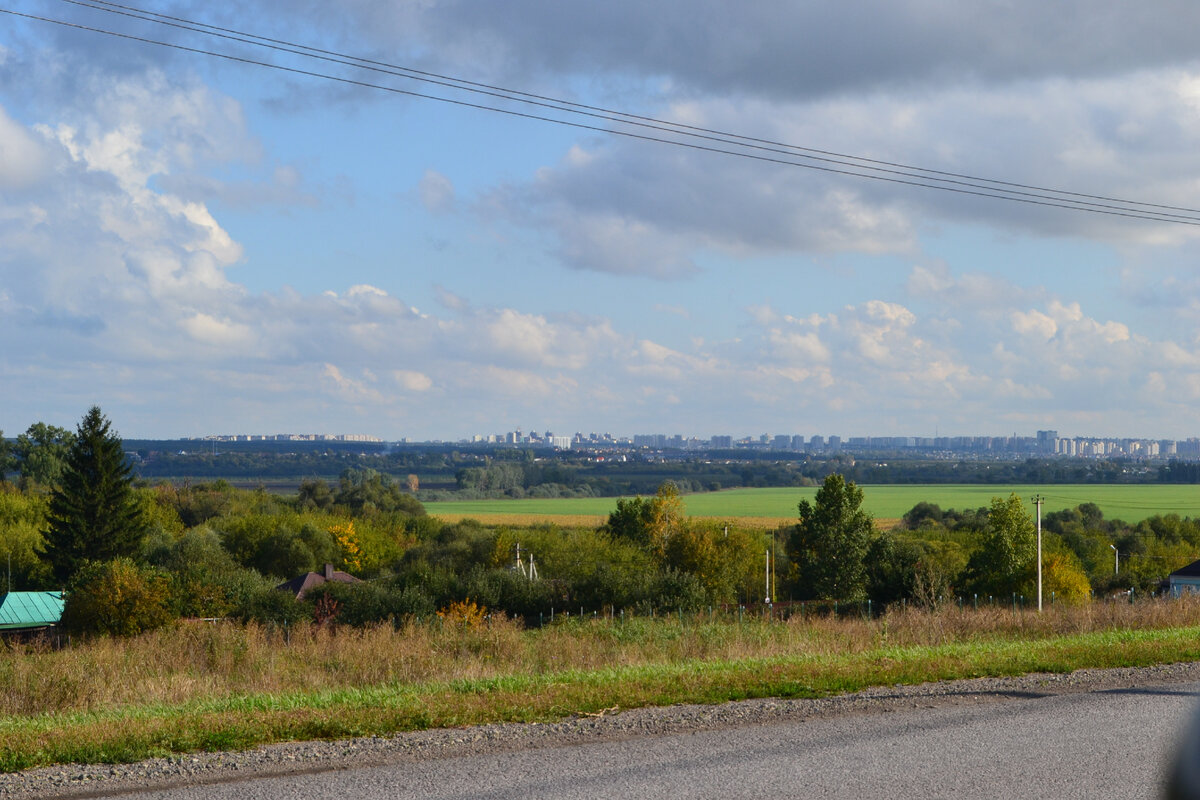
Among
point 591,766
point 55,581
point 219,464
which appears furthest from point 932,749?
point 219,464

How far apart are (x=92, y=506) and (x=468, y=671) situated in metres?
66.6

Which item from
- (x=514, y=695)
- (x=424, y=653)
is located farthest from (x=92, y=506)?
(x=514, y=695)

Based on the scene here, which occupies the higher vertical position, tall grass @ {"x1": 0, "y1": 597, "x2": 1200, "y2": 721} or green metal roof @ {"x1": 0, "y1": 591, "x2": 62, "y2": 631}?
tall grass @ {"x1": 0, "y1": 597, "x2": 1200, "y2": 721}

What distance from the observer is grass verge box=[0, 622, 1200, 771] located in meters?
9.18

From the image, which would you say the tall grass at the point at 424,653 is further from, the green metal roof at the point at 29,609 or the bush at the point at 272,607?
the green metal roof at the point at 29,609

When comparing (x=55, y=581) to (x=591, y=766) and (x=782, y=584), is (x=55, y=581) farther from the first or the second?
(x=591, y=766)

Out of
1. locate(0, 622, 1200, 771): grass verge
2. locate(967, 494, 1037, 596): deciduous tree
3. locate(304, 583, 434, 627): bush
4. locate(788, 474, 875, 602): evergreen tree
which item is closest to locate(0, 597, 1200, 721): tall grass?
locate(0, 622, 1200, 771): grass verge

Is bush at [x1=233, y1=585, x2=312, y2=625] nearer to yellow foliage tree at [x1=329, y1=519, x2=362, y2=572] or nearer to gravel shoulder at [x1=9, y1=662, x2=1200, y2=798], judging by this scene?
yellow foliage tree at [x1=329, y1=519, x2=362, y2=572]

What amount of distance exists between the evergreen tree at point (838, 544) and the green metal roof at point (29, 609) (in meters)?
46.5

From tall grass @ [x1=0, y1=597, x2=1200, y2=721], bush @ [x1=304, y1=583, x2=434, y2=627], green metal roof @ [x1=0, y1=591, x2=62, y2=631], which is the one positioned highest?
tall grass @ [x1=0, y1=597, x2=1200, y2=721]

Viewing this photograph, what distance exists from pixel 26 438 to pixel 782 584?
92.8m

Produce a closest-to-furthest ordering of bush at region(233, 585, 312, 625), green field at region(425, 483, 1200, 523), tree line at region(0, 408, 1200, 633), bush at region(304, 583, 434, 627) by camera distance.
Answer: bush at region(304, 583, 434, 627)
tree line at region(0, 408, 1200, 633)
bush at region(233, 585, 312, 625)
green field at region(425, 483, 1200, 523)

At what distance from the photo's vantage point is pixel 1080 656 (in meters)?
13.6

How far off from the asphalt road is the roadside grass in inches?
52.1
